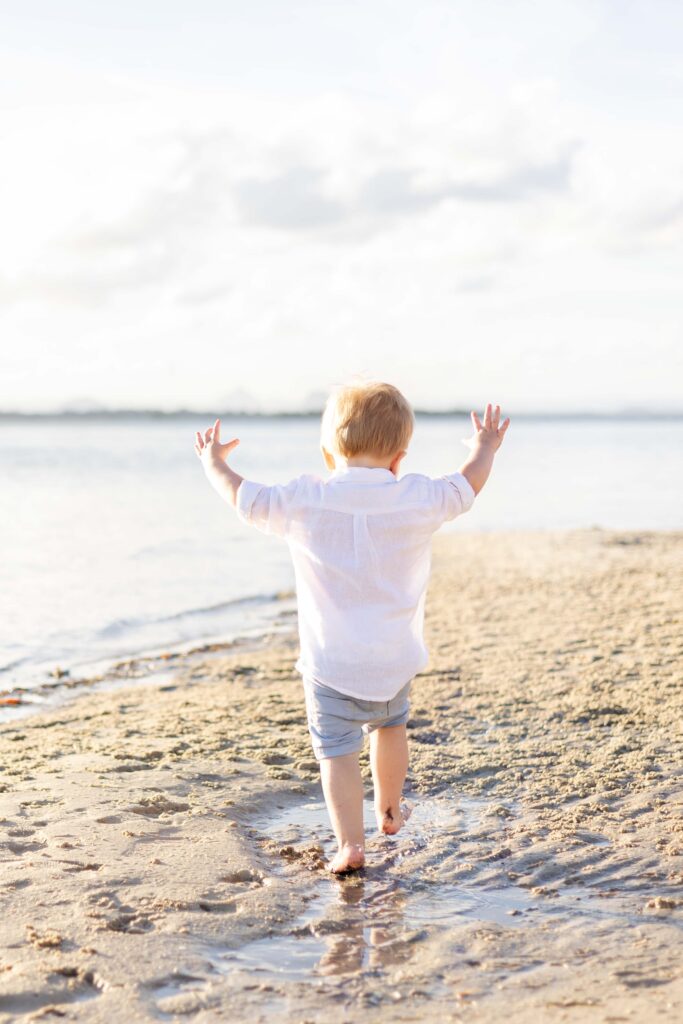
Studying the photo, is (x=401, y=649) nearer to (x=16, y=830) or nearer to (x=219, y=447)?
(x=219, y=447)

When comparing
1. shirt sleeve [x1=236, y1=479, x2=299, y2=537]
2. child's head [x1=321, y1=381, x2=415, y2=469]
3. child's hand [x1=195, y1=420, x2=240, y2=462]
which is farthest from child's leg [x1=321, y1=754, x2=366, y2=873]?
child's hand [x1=195, y1=420, x2=240, y2=462]

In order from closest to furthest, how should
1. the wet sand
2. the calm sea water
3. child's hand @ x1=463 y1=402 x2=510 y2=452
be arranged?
the wet sand < child's hand @ x1=463 y1=402 x2=510 y2=452 < the calm sea water

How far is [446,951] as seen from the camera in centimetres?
307

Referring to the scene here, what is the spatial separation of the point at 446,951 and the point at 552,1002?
44 cm

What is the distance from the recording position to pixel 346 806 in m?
3.70

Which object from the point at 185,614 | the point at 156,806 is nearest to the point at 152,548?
the point at 185,614

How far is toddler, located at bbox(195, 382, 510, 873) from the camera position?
3629 mm

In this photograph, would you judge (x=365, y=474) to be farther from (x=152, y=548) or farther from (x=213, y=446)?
(x=152, y=548)

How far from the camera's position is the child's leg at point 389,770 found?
12.6ft

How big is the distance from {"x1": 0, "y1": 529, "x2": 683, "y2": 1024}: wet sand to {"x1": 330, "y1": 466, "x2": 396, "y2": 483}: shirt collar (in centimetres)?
143

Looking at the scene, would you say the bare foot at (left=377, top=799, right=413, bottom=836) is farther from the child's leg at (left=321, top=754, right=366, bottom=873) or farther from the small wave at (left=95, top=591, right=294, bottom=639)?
the small wave at (left=95, top=591, right=294, bottom=639)

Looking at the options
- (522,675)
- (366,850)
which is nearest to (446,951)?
(366,850)

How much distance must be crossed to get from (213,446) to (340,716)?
44.4 inches

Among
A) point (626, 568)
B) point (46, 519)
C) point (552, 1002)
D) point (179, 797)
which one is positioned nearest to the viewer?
point (552, 1002)
